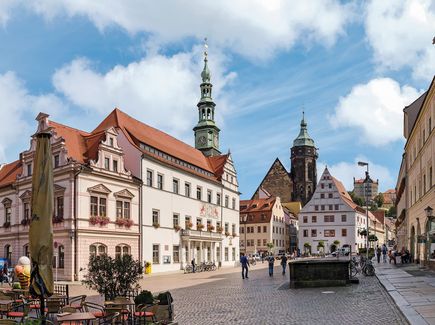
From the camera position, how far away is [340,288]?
22.9 meters

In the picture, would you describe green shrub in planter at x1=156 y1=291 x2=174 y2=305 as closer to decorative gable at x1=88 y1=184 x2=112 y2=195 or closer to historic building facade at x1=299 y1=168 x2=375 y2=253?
decorative gable at x1=88 y1=184 x2=112 y2=195

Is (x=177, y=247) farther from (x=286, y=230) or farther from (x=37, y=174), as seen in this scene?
(x=286, y=230)

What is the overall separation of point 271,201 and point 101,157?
195 feet

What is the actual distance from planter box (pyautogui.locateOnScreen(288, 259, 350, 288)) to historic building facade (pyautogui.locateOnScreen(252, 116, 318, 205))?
94305mm

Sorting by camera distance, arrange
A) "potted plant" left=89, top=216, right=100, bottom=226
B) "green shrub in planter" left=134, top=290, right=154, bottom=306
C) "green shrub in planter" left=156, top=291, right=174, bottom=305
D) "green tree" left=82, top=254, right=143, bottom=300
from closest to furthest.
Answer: "green shrub in planter" left=134, top=290, right=154, bottom=306
"green shrub in planter" left=156, top=291, right=174, bottom=305
"green tree" left=82, top=254, right=143, bottom=300
"potted plant" left=89, top=216, right=100, bottom=226

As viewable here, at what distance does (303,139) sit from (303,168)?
26.9 feet

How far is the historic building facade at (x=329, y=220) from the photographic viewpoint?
91.0m

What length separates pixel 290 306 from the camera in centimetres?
1722

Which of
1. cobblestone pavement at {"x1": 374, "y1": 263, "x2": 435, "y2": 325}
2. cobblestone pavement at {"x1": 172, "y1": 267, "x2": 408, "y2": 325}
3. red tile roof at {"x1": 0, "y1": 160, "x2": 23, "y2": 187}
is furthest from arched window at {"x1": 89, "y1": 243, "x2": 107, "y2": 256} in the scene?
cobblestone pavement at {"x1": 374, "y1": 263, "x2": 435, "y2": 325}

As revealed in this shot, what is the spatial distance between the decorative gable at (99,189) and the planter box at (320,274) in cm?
1826

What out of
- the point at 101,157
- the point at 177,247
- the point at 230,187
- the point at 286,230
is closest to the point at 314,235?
the point at 286,230

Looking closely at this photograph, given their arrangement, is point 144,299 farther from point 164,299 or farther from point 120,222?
point 120,222

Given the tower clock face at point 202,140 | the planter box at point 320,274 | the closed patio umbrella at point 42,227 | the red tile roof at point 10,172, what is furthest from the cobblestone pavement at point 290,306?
the tower clock face at point 202,140

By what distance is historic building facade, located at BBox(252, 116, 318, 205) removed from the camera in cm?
12025
